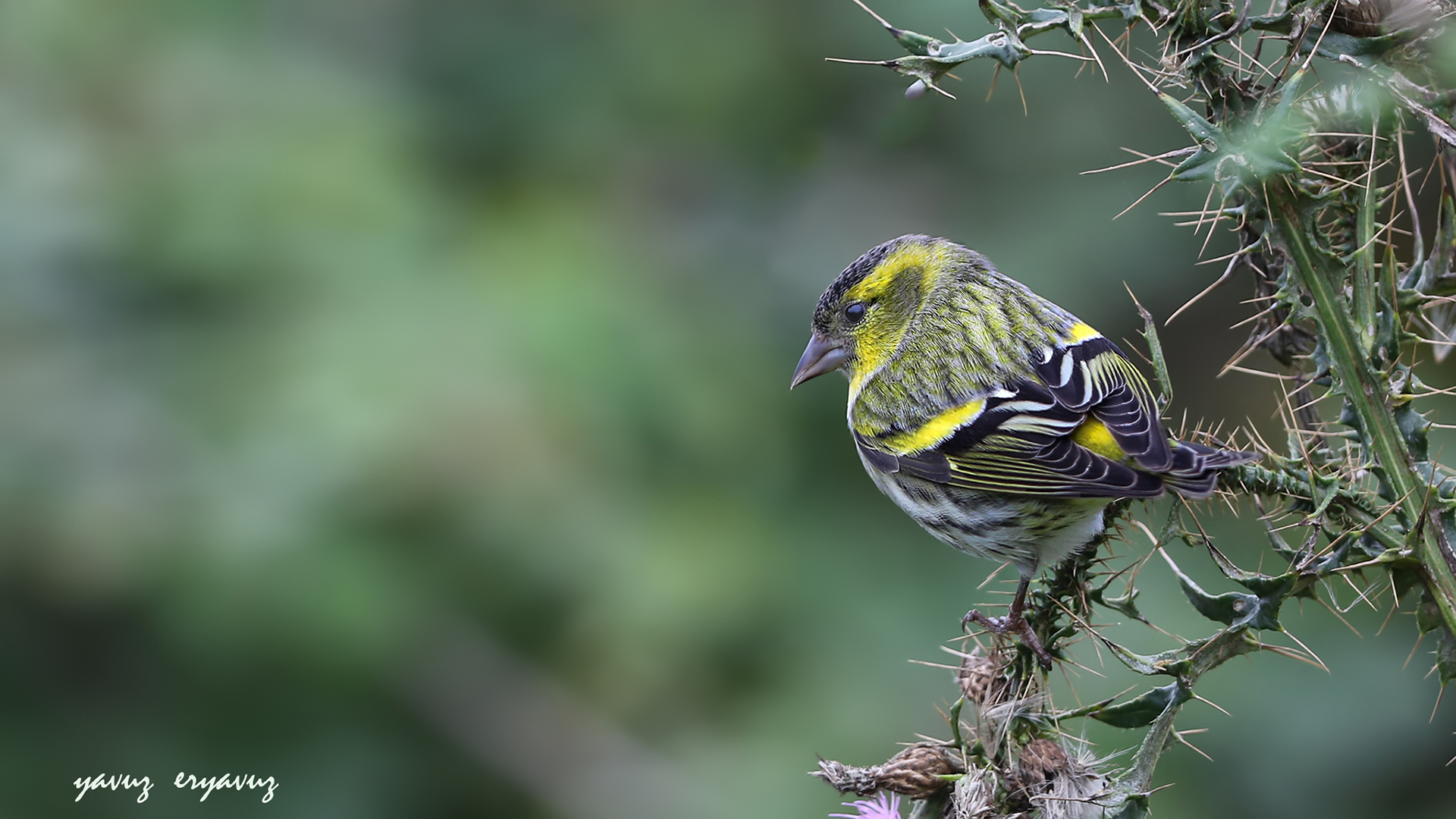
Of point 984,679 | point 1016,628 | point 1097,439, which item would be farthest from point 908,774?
point 1097,439

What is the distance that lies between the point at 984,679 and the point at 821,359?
1.36 metres

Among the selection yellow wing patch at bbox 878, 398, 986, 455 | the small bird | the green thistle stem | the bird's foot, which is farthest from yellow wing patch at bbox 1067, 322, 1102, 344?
the green thistle stem

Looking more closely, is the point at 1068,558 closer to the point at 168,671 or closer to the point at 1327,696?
the point at 1327,696

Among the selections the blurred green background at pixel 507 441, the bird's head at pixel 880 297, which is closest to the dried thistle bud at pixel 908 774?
the bird's head at pixel 880 297

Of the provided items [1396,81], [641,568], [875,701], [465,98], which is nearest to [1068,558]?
[1396,81]

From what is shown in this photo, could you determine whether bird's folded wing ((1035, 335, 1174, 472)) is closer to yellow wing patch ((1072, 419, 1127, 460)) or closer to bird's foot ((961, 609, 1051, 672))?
yellow wing patch ((1072, 419, 1127, 460))

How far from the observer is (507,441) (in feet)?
15.0

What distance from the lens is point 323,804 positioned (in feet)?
14.3

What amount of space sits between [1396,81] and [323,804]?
4172mm

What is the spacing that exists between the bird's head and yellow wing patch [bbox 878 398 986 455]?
31 cm

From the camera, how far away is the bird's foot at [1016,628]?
2082 millimetres

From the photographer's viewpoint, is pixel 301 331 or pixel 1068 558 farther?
pixel 301 331

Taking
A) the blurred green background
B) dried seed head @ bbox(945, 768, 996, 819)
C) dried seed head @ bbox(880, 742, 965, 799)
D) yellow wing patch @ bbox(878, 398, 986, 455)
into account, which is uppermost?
the blurred green background

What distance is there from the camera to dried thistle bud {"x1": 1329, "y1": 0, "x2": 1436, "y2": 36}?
1761 millimetres
